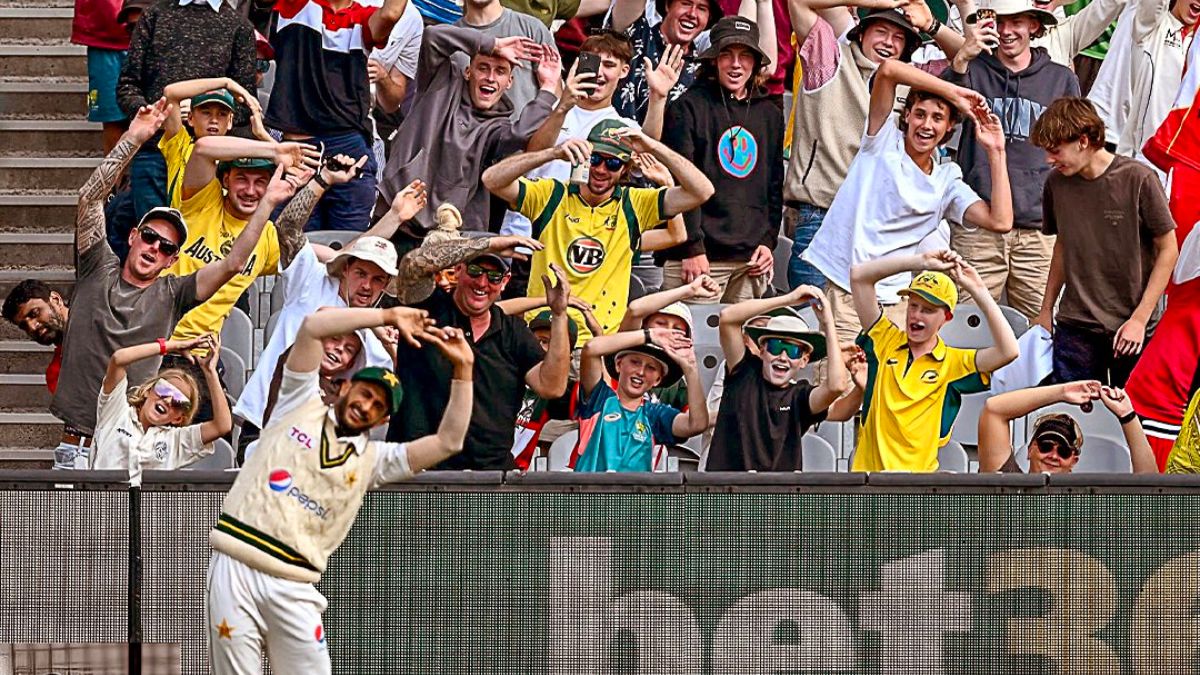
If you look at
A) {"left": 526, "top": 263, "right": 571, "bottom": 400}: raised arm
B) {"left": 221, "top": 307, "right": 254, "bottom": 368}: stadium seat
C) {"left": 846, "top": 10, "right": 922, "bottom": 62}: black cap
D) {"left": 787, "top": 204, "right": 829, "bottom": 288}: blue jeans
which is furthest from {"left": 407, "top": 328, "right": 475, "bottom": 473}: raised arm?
{"left": 846, "top": 10, "right": 922, "bottom": 62}: black cap

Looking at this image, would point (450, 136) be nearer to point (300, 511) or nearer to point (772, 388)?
point (772, 388)

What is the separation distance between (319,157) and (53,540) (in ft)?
11.9

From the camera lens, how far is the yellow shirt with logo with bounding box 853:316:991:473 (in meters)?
9.41

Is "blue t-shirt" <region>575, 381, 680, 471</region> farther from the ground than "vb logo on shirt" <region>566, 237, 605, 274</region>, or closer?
closer

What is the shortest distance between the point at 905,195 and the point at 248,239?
3339 millimetres

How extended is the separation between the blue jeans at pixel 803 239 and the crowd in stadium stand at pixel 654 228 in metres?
0.02

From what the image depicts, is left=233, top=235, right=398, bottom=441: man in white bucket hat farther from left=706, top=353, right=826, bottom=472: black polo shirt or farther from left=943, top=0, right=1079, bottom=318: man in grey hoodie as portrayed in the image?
left=943, top=0, right=1079, bottom=318: man in grey hoodie

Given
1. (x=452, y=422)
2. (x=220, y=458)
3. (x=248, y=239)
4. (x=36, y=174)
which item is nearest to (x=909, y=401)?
(x=452, y=422)

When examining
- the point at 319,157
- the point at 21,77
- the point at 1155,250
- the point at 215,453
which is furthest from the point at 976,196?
the point at 21,77

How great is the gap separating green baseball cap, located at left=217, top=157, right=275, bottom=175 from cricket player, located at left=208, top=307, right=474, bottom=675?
3.39 m

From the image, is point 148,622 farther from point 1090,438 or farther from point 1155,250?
point 1155,250

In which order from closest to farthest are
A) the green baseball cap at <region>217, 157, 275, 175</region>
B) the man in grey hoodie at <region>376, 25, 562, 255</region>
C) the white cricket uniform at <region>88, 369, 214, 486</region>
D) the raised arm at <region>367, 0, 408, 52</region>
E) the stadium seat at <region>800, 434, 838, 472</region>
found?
the white cricket uniform at <region>88, 369, 214, 486</region>, the stadium seat at <region>800, 434, 838, 472</region>, the green baseball cap at <region>217, 157, 275, 175</region>, the man in grey hoodie at <region>376, 25, 562, 255</region>, the raised arm at <region>367, 0, 408, 52</region>

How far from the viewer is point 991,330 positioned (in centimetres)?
945

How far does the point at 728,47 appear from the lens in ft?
35.6
